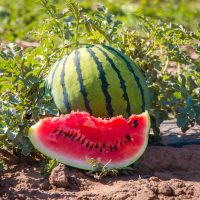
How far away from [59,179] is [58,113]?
0.50m

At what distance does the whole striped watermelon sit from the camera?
12.1 feet

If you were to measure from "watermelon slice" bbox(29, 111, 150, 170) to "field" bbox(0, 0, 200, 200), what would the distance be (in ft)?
0.18

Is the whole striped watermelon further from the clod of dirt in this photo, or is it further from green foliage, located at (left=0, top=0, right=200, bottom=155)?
the clod of dirt

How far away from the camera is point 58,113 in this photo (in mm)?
3699

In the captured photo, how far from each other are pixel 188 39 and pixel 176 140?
0.66 metres

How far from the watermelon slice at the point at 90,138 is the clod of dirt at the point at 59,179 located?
180 mm

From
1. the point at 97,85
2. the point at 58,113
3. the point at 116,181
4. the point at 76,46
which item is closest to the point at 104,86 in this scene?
the point at 97,85

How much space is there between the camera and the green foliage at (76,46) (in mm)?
3648

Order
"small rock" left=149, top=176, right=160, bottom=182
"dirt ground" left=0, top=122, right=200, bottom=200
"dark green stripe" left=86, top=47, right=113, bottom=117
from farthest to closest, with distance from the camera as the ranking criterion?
"dark green stripe" left=86, top=47, right=113, bottom=117
"small rock" left=149, top=176, right=160, bottom=182
"dirt ground" left=0, top=122, right=200, bottom=200

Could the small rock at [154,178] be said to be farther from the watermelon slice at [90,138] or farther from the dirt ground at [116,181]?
the watermelon slice at [90,138]

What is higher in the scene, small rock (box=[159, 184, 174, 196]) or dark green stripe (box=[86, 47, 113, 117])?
dark green stripe (box=[86, 47, 113, 117])

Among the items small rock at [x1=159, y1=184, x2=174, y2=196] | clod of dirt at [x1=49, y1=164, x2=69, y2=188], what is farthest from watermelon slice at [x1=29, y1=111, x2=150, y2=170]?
small rock at [x1=159, y1=184, x2=174, y2=196]

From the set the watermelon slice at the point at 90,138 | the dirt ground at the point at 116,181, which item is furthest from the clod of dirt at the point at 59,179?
the watermelon slice at the point at 90,138

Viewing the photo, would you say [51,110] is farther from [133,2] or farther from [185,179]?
[133,2]
